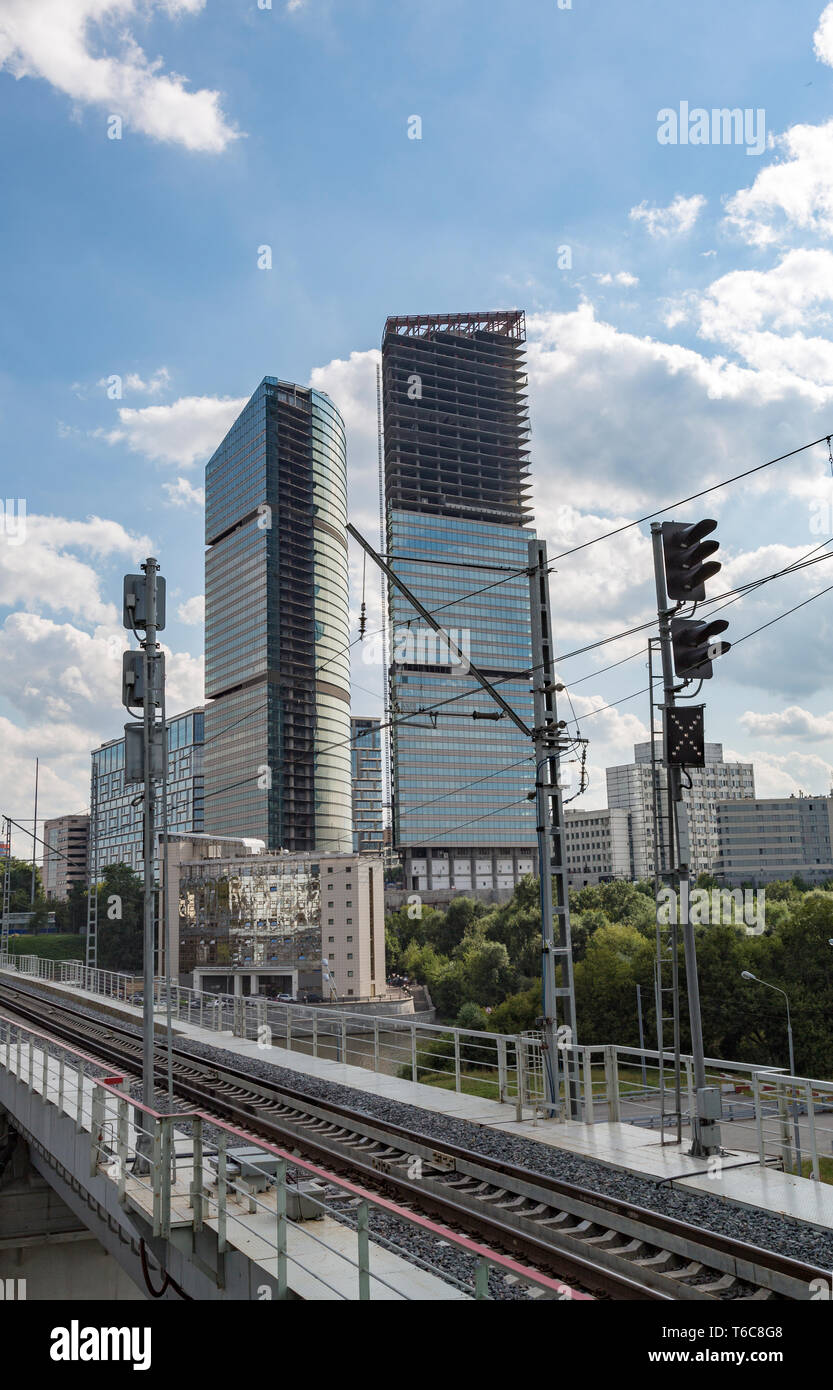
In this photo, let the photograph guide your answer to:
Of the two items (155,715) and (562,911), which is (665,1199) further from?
(155,715)

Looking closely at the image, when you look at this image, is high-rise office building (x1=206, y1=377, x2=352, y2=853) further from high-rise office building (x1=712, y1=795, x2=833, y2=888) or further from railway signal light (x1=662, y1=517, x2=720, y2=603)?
railway signal light (x1=662, y1=517, x2=720, y2=603)

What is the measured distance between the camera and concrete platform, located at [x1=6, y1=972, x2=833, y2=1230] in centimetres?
1041

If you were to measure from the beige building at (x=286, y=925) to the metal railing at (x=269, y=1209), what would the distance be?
312 ft

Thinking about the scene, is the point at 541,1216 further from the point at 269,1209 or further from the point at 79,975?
the point at 79,975

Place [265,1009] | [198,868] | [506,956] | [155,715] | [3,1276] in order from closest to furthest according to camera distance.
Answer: [155,715] → [3,1276] → [265,1009] → [506,956] → [198,868]

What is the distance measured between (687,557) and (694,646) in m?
1.23

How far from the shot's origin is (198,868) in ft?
369

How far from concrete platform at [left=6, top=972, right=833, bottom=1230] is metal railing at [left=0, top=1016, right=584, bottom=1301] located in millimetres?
3167

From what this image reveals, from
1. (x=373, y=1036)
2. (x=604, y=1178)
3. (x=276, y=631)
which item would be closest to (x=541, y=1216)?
(x=604, y=1178)

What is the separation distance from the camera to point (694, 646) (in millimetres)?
12773

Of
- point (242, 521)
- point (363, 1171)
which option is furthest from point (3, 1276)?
point (242, 521)

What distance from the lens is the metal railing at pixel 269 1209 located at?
6.79 m

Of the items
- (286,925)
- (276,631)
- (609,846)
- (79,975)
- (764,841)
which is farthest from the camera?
(609,846)
